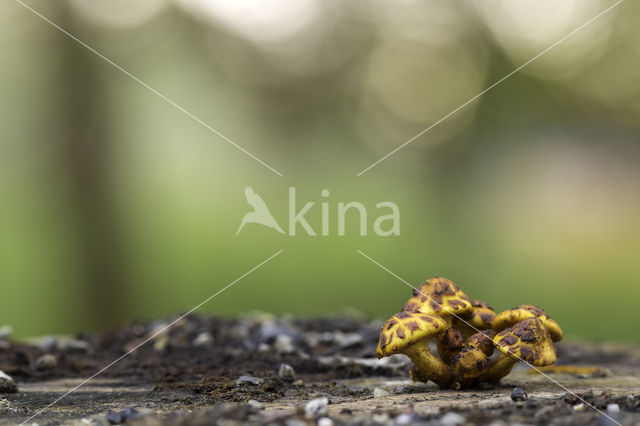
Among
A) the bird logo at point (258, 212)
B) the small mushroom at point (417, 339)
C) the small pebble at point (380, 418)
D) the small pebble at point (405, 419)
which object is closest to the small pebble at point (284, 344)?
the small mushroom at point (417, 339)

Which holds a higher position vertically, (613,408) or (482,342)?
(482,342)

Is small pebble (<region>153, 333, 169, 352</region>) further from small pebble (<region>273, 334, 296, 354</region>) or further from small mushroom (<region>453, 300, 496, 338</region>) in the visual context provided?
small mushroom (<region>453, 300, 496, 338</region>)

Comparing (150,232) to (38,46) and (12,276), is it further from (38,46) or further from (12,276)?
(38,46)

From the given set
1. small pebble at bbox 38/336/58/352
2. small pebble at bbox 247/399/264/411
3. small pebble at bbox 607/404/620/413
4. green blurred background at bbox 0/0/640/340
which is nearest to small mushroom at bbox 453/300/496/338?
small pebble at bbox 607/404/620/413

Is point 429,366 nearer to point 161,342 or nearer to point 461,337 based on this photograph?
point 461,337

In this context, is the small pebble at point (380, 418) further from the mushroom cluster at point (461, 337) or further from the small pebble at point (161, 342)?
the small pebble at point (161, 342)

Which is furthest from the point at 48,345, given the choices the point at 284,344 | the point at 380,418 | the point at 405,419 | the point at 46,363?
the point at 405,419

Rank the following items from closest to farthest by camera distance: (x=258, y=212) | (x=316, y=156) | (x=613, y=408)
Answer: (x=613, y=408) → (x=258, y=212) → (x=316, y=156)
